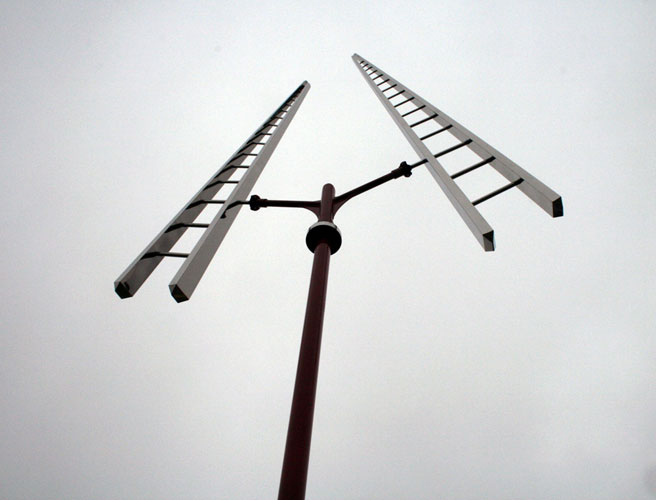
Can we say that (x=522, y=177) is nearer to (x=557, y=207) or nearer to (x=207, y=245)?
(x=557, y=207)

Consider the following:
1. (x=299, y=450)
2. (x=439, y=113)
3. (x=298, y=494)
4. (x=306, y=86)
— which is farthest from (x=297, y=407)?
(x=306, y=86)

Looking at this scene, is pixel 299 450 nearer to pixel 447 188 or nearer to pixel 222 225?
pixel 222 225

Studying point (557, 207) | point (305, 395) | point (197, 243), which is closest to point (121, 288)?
point (197, 243)

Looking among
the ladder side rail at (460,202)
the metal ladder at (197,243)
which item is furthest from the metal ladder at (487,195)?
the metal ladder at (197,243)

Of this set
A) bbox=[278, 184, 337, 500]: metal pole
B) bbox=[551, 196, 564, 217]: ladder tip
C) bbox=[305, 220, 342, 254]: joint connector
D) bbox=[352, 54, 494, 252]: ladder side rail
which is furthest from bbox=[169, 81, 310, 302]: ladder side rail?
bbox=[551, 196, 564, 217]: ladder tip

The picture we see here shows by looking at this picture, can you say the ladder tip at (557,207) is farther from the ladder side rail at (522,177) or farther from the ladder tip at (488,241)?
the ladder tip at (488,241)

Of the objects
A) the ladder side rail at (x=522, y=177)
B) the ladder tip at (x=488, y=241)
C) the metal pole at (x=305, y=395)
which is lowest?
the metal pole at (x=305, y=395)

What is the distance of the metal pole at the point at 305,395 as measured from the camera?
8.41 ft

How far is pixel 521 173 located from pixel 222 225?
2.95 m

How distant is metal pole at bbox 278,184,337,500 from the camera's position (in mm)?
2564

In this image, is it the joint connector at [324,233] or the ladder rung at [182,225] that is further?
the joint connector at [324,233]

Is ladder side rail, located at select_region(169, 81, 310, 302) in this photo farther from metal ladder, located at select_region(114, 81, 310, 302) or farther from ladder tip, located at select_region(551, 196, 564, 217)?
ladder tip, located at select_region(551, 196, 564, 217)

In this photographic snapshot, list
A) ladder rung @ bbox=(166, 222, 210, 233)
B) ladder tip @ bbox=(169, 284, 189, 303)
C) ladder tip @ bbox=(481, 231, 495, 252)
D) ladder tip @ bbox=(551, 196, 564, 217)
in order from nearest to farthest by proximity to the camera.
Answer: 1. ladder tip @ bbox=(169, 284, 189, 303)
2. ladder tip @ bbox=(481, 231, 495, 252)
3. ladder tip @ bbox=(551, 196, 564, 217)
4. ladder rung @ bbox=(166, 222, 210, 233)

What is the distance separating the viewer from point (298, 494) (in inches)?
98.5
